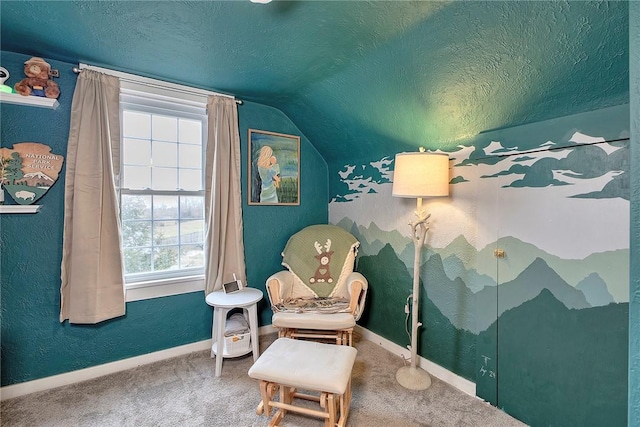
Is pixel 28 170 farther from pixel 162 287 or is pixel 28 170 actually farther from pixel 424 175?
pixel 424 175

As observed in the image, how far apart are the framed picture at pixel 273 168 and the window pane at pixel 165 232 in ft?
2.29

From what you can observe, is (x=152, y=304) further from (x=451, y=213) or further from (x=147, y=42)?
(x=451, y=213)

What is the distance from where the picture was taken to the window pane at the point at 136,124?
92.1 inches

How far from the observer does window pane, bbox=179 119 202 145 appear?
2.57 metres

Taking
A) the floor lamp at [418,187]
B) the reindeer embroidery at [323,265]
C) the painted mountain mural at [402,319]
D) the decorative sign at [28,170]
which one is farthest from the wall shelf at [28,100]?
the painted mountain mural at [402,319]

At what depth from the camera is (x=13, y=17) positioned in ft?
5.25

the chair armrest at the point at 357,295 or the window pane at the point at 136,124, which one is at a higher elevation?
the window pane at the point at 136,124

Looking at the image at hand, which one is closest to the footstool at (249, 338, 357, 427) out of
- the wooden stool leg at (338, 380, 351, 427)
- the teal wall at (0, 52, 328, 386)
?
the wooden stool leg at (338, 380, 351, 427)

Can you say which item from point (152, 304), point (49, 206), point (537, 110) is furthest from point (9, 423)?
point (537, 110)

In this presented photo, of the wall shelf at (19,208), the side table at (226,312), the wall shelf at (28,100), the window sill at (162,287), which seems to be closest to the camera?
the wall shelf at (28,100)

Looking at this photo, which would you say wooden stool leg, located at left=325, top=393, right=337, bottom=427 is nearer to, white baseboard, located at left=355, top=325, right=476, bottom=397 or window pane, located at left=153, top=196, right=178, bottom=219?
white baseboard, located at left=355, top=325, right=476, bottom=397

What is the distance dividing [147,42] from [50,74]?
0.77 meters

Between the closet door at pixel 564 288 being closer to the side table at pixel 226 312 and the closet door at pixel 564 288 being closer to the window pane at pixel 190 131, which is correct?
the side table at pixel 226 312

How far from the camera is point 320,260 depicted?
2775mm
